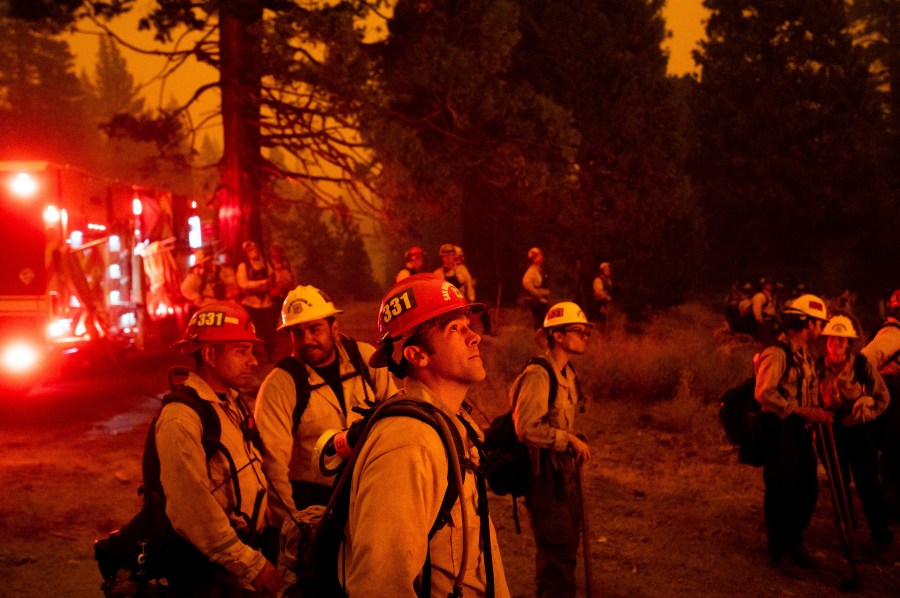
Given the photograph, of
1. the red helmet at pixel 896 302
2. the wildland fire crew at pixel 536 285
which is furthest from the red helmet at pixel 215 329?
the wildland fire crew at pixel 536 285

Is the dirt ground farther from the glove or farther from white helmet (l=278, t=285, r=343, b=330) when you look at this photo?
white helmet (l=278, t=285, r=343, b=330)

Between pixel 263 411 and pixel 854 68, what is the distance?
121 ft

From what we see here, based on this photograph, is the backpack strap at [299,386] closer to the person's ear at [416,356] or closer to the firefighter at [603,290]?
the person's ear at [416,356]

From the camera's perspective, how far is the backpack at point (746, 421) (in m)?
5.91

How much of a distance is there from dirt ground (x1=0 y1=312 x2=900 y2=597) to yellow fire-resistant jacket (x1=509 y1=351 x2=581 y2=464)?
1.60m

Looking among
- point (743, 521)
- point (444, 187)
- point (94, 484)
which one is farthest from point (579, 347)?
point (444, 187)

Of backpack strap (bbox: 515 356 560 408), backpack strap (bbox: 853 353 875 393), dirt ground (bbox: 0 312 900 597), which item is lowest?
dirt ground (bbox: 0 312 900 597)

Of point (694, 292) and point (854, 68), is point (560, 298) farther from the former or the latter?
point (854, 68)

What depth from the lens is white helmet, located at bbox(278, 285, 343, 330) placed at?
161 inches

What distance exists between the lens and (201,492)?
10.2 ft

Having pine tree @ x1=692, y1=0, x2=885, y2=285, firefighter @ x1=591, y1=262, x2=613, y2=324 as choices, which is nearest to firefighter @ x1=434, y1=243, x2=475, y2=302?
firefighter @ x1=591, y1=262, x2=613, y2=324

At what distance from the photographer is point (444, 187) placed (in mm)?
14469

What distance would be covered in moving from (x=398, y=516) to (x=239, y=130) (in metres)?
12.6

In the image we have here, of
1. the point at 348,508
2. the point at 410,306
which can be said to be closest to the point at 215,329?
the point at 410,306
